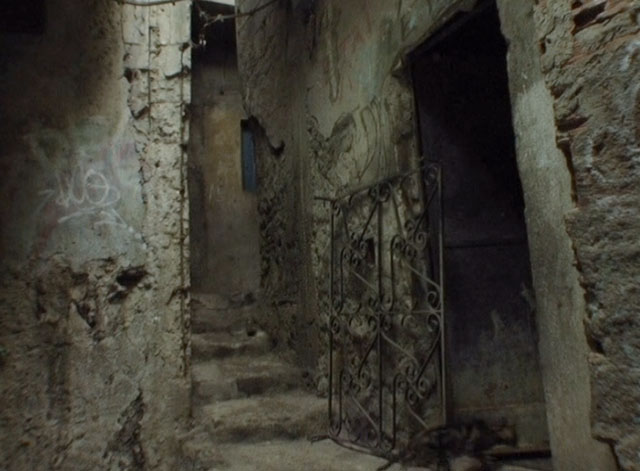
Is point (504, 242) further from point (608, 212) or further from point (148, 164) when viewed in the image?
point (148, 164)

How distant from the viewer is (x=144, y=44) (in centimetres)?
327

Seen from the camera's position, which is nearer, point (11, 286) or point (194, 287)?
point (11, 286)

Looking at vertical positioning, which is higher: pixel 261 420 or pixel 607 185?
pixel 607 185

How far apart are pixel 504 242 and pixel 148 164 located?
221 cm

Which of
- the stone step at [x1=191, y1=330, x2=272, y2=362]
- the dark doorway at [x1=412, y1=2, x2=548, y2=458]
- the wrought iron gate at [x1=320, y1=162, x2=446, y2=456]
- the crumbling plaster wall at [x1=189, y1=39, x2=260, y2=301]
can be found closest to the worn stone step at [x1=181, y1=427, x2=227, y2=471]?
the wrought iron gate at [x1=320, y1=162, x2=446, y2=456]

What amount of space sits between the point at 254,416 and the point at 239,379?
0.45 meters

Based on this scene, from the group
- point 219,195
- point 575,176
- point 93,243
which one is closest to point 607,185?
point 575,176

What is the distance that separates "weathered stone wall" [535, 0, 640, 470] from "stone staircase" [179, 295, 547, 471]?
1261mm

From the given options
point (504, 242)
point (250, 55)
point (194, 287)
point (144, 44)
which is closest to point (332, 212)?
point (504, 242)

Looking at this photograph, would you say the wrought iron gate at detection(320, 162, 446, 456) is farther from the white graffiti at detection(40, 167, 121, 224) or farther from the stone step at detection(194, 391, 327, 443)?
the white graffiti at detection(40, 167, 121, 224)

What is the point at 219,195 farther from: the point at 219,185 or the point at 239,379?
the point at 239,379

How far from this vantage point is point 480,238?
2.89 m

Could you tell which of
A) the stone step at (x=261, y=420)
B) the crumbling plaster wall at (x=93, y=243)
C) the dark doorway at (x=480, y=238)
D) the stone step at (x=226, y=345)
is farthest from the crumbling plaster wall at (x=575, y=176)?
the stone step at (x=226, y=345)

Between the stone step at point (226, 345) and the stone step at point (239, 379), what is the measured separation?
0.09 meters
